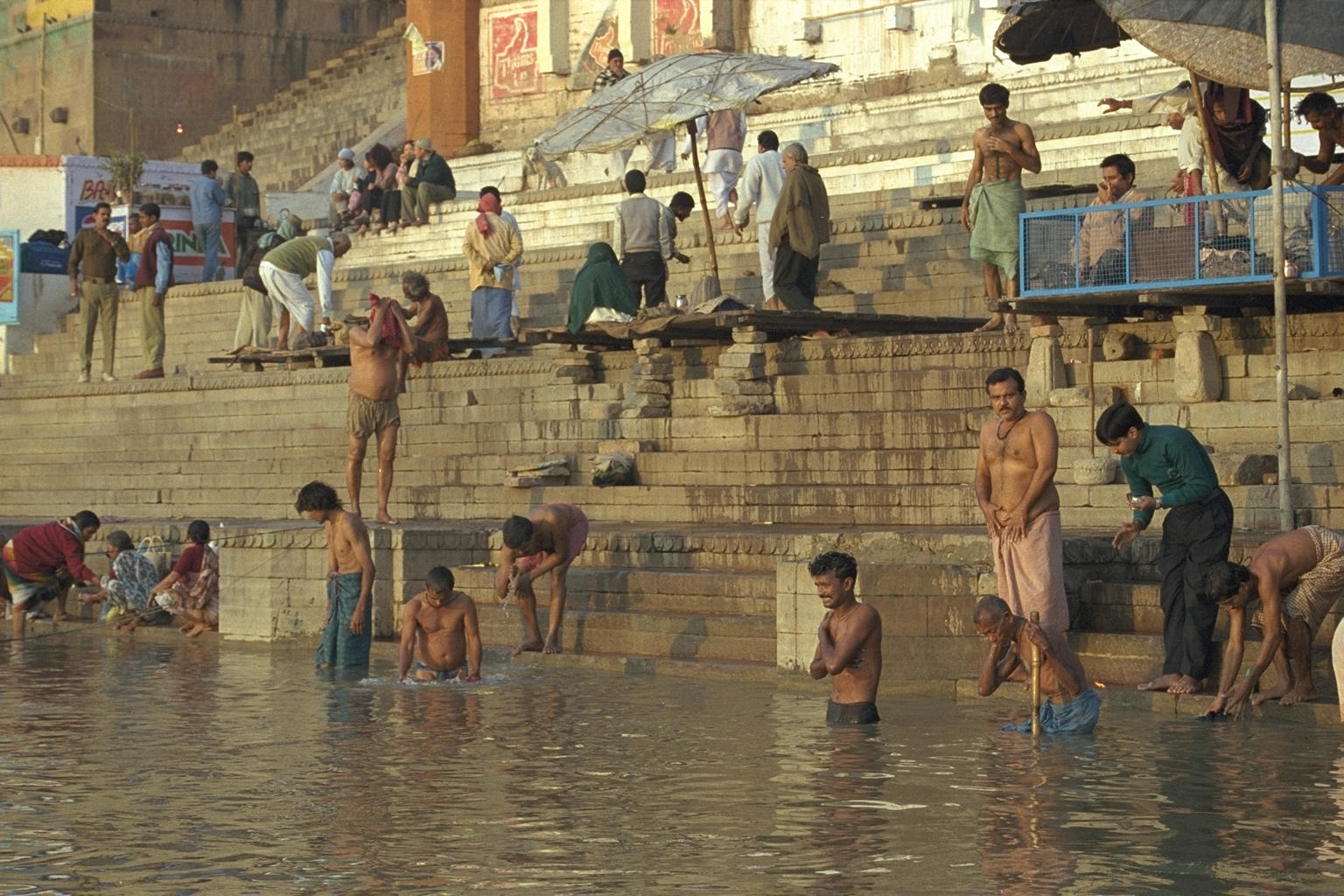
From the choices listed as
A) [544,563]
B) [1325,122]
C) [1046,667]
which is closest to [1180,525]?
[1046,667]

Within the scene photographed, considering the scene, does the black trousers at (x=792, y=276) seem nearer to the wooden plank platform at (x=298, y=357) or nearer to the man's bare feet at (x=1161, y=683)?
the wooden plank platform at (x=298, y=357)

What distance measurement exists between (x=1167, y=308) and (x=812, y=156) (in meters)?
8.39

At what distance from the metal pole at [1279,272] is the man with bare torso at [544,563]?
11.5 feet

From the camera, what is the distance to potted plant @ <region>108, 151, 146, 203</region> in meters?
26.0

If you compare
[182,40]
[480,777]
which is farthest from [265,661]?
[182,40]

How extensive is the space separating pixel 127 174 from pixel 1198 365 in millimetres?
16822

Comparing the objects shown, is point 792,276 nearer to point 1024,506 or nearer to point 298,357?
point 298,357

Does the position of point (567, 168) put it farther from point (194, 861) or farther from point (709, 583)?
point (194, 861)

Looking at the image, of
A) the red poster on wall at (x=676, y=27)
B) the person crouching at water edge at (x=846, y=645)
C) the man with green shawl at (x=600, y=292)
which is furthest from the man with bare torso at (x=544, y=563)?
the red poster on wall at (x=676, y=27)

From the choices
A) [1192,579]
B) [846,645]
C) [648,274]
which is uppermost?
[648,274]

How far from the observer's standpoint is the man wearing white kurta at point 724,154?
19828mm

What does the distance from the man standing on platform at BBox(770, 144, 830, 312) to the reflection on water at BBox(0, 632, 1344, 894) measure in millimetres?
5470

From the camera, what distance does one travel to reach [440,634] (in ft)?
36.8

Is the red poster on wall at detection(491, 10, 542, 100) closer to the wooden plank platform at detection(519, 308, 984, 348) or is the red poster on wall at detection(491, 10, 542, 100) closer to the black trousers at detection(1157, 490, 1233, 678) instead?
the wooden plank platform at detection(519, 308, 984, 348)
